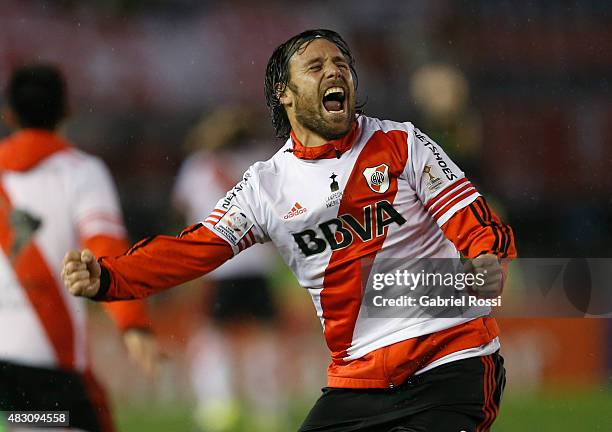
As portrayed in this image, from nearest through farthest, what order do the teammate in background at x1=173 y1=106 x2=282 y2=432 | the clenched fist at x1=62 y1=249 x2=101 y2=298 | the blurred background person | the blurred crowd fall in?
the clenched fist at x1=62 y1=249 x2=101 y2=298 < the blurred background person < the teammate in background at x1=173 y1=106 x2=282 y2=432 < the blurred crowd

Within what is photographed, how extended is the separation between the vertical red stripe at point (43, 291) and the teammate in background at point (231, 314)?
10.1 feet

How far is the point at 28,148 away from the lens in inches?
207

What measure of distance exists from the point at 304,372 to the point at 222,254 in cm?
459

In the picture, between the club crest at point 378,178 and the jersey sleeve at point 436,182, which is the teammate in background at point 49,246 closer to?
the club crest at point 378,178

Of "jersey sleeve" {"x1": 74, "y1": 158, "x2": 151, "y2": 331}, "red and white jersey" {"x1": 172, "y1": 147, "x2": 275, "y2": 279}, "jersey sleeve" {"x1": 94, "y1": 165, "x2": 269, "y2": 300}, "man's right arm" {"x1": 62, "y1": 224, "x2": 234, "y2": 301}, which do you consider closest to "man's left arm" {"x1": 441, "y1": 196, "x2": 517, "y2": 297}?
"jersey sleeve" {"x1": 94, "y1": 165, "x2": 269, "y2": 300}

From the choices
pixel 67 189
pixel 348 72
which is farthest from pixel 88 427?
pixel 348 72

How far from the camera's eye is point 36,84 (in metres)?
5.41

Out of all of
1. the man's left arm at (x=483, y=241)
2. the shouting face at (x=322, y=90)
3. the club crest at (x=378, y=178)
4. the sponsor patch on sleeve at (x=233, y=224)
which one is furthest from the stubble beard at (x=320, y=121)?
the man's left arm at (x=483, y=241)

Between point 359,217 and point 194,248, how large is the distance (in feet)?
2.17

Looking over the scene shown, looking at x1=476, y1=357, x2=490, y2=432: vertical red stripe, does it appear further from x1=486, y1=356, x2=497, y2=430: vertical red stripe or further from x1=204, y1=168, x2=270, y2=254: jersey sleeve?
x1=204, y1=168, x2=270, y2=254: jersey sleeve

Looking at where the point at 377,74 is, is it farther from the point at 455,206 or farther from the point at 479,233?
the point at 479,233

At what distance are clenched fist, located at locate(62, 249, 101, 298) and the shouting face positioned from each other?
3.25 feet

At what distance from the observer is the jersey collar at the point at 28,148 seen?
5234 mm

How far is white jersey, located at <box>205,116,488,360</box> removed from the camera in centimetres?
416
